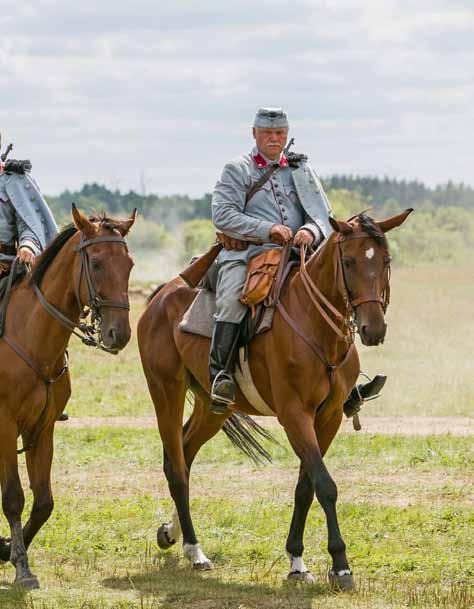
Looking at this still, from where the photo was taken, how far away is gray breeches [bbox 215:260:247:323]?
9.11m

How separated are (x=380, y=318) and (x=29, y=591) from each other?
2963 millimetres

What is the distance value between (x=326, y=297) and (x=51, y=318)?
1917 millimetres

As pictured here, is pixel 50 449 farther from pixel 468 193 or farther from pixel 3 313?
pixel 468 193

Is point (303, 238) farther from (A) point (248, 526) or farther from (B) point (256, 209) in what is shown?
(A) point (248, 526)

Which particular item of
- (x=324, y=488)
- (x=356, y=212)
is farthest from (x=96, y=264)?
(x=356, y=212)

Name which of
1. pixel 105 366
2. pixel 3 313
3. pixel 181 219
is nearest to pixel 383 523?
pixel 3 313

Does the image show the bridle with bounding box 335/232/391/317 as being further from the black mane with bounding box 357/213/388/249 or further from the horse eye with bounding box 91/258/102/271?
the horse eye with bounding box 91/258/102/271

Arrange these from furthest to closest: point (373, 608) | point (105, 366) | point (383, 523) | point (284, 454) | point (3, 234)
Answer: point (105, 366) → point (284, 454) → point (383, 523) → point (3, 234) → point (373, 608)

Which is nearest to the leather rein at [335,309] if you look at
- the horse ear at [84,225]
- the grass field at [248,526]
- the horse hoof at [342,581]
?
the horse hoof at [342,581]

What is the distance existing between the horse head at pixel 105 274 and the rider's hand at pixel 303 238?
4.06 ft

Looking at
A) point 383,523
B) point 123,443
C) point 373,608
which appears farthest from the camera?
point 123,443

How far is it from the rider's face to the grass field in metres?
3.03

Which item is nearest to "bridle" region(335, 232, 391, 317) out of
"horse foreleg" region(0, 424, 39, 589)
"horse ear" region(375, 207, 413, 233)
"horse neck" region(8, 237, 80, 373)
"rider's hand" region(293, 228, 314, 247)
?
"horse ear" region(375, 207, 413, 233)

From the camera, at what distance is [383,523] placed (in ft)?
33.9
